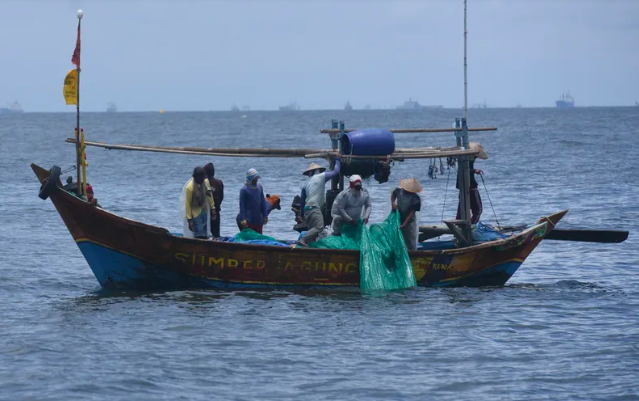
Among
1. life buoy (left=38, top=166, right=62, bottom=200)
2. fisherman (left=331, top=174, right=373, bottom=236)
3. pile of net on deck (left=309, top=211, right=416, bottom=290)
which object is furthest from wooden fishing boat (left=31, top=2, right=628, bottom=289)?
fisherman (left=331, top=174, right=373, bottom=236)

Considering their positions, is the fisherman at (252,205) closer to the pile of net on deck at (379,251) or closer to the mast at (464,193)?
the pile of net on deck at (379,251)

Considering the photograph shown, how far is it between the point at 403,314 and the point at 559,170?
1285 inches

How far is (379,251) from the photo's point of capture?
47.5ft

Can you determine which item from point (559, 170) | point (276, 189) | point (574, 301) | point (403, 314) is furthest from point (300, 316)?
point (559, 170)

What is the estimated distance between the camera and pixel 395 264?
14.8 metres

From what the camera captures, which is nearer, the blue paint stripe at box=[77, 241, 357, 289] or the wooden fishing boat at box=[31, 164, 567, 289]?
the wooden fishing boat at box=[31, 164, 567, 289]

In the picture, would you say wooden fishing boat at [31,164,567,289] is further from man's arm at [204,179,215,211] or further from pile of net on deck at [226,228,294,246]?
man's arm at [204,179,215,211]

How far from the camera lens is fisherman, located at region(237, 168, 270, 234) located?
1479cm

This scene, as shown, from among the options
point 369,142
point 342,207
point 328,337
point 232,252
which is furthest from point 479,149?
point 328,337

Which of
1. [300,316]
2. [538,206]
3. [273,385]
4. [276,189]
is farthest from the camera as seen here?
[276,189]

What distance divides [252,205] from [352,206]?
1626 mm

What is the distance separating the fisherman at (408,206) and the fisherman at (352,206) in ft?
1.77

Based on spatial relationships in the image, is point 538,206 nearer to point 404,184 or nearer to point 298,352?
point 404,184

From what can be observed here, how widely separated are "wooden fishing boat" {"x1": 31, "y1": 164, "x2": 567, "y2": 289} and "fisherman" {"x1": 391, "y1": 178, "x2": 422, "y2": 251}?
1.10 ft
